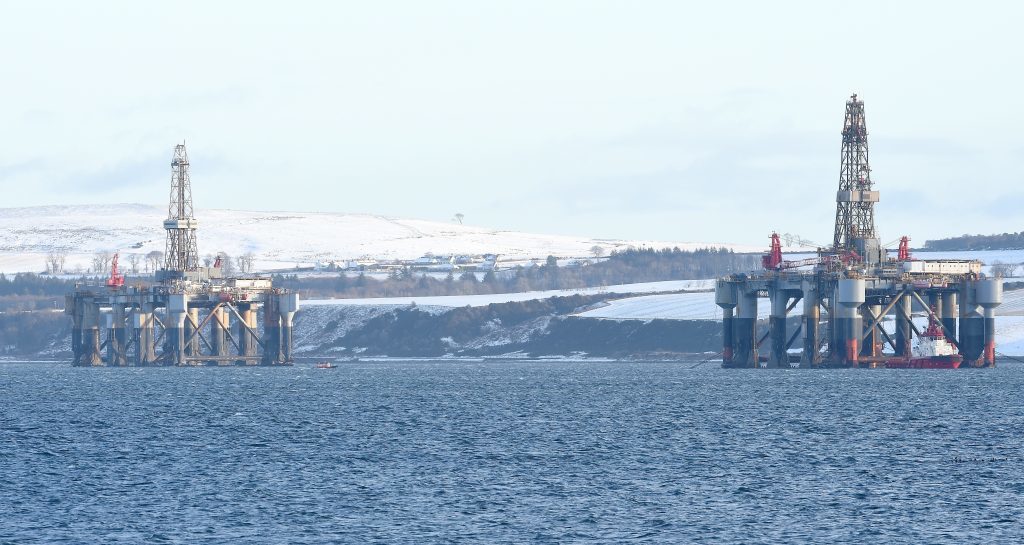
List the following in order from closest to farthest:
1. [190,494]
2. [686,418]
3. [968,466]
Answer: [190,494], [968,466], [686,418]

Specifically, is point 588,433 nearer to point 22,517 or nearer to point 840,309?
point 22,517

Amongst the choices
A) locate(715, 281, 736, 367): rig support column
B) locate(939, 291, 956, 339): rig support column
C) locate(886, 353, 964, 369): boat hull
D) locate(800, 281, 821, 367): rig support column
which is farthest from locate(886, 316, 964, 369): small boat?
locate(715, 281, 736, 367): rig support column

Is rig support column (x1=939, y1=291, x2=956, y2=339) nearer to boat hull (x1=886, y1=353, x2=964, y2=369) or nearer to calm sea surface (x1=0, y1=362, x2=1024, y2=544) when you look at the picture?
boat hull (x1=886, y1=353, x2=964, y2=369)

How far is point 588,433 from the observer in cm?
9650

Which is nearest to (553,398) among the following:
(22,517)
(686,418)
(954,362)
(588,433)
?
(686,418)

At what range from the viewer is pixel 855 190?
574 ft

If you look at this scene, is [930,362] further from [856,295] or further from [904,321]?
[856,295]

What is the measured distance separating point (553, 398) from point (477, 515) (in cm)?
6325

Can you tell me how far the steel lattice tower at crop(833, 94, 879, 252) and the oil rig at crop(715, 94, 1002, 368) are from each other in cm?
9

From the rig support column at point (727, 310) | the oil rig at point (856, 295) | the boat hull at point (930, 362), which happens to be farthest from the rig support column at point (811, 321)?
the rig support column at point (727, 310)

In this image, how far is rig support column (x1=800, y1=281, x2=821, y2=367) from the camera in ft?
548

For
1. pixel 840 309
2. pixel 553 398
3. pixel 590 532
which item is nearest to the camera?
pixel 590 532

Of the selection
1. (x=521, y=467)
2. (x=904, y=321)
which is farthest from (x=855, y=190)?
(x=521, y=467)

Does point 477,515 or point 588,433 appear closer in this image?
point 477,515
